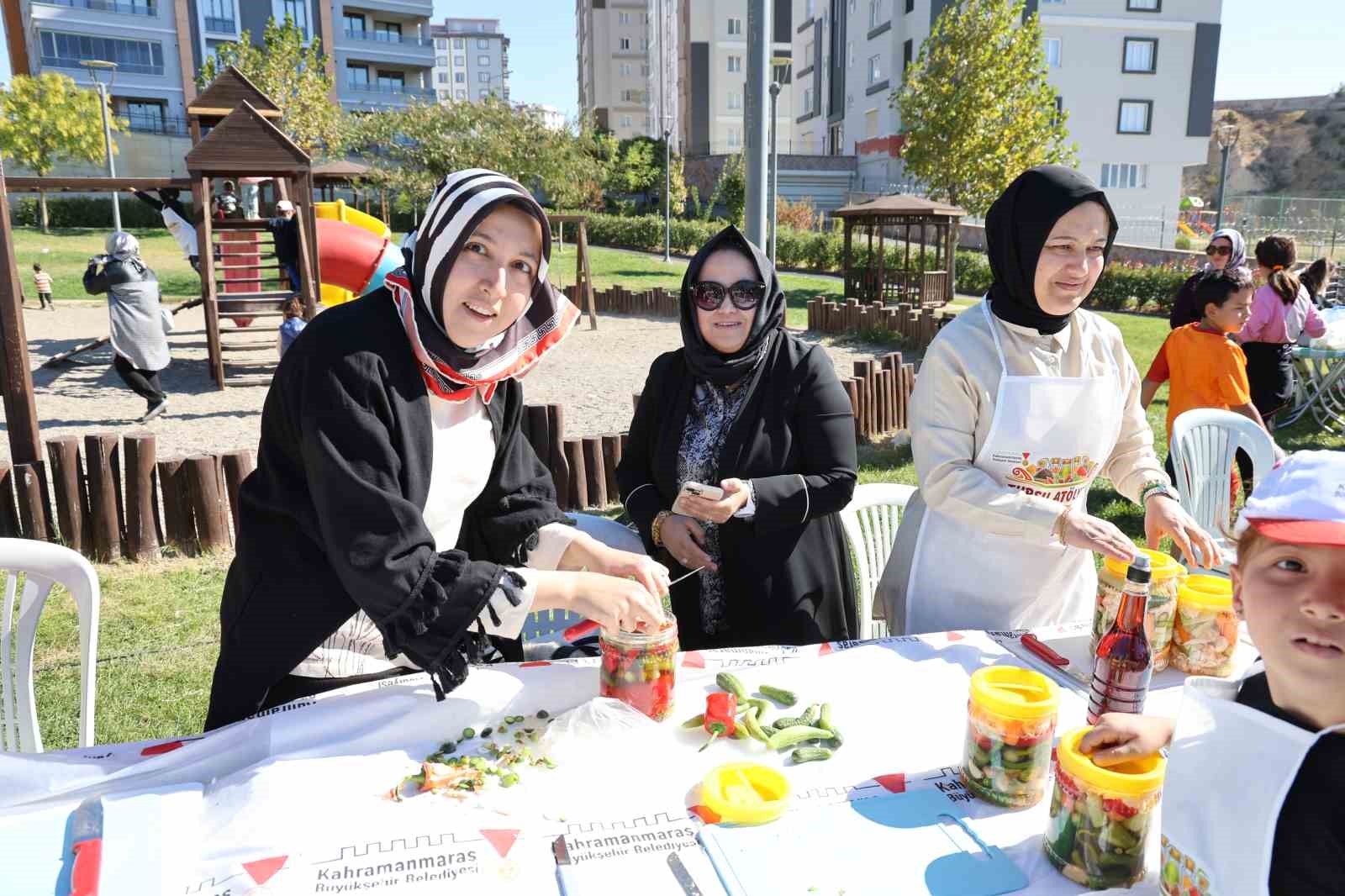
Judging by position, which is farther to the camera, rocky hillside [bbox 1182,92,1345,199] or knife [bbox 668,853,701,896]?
Result: rocky hillside [bbox 1182,92,1345,199]

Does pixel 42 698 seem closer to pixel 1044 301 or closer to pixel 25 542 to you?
pixel 25 542

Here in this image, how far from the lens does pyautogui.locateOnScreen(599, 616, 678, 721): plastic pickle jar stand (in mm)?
1831

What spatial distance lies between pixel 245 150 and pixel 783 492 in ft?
33.4

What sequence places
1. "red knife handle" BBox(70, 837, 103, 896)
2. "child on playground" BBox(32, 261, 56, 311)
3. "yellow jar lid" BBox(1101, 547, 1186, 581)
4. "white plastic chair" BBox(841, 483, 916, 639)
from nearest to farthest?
1. "red knife handle" BBox(70, 837, 103, 896)
2. "yellow jar lid" BBox(1101, 547, 1186, 581)
3. "white plastic chair" BBox(841, 483, 916, 639)
4. "child on playground" BBox(32, 261, 56, 311)

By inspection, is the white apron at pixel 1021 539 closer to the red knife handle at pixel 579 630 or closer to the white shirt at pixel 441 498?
the red knife handle at pixel 579 630

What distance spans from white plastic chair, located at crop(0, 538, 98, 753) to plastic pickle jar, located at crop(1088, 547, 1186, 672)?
256 cm

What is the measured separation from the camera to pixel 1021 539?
2.45m

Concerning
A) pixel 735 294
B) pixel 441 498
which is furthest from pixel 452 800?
pixel 735 294

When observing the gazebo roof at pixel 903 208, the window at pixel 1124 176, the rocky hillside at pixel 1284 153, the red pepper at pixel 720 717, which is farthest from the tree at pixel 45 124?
the rocky hillside at pixel 1284 153

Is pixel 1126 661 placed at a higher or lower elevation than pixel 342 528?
lower

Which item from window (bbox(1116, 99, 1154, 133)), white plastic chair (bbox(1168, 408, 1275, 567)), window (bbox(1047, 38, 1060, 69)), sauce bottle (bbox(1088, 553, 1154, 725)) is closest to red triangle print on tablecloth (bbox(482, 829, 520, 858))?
sauce bottle (bbox(1088, 553, 1154, 725))

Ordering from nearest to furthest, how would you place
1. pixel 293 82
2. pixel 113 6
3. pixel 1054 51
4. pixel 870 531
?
pixel 870 531
pixel 293 82
pixel 1054 51
pixel 113 6

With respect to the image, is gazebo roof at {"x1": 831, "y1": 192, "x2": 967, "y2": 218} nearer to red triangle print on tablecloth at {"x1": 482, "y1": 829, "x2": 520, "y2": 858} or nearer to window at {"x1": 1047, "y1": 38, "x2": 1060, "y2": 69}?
red triangle print on tablecloth at {"x1": 482, "y1": 829, "x2": 520, "y2": 858}

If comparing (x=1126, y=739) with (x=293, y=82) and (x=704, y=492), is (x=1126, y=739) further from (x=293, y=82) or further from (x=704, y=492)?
(x=293, y=82)
